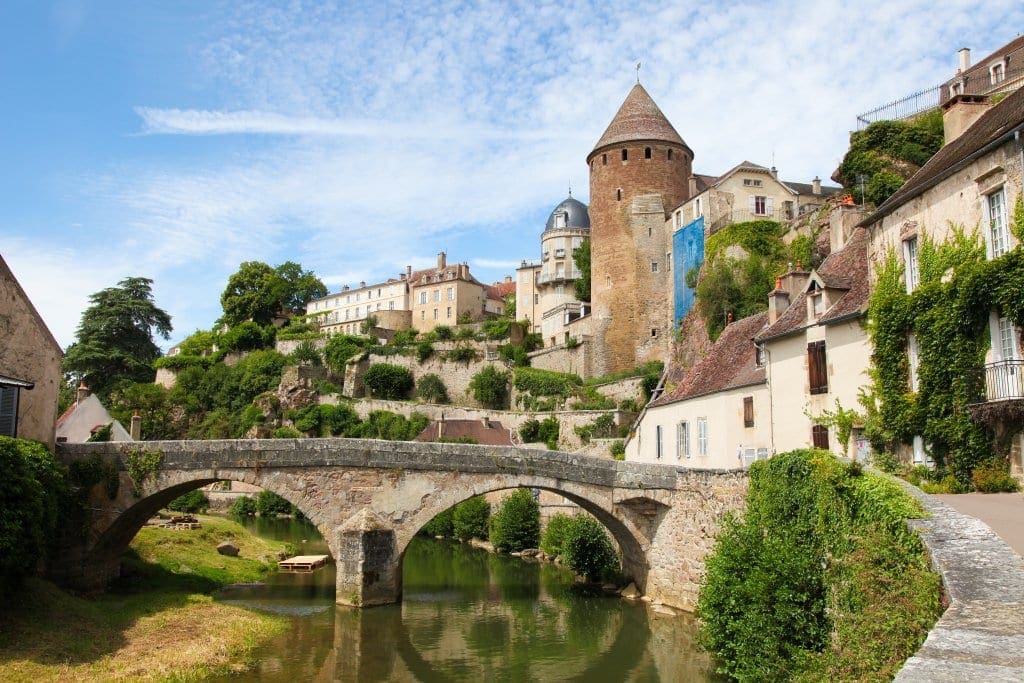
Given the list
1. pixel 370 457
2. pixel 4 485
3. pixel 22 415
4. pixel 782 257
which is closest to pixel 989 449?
pixel 370 457

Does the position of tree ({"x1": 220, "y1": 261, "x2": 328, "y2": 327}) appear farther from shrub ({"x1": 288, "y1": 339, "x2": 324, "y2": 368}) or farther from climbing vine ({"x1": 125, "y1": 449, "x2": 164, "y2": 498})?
climbing vine ({"x1": 125, "y1": 449, "x2": 164, "y2": 498})

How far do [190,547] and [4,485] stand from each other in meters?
11.7

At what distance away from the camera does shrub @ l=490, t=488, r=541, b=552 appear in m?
29.7

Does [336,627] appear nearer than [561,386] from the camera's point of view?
Yes

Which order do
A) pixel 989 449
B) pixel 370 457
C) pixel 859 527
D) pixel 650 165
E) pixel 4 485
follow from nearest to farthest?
1. pixel 859 527
2. pixel 989 449
3. pixel 4 485
4. pixel 370 457
5. pixel 650 165

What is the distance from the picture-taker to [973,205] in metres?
13.6

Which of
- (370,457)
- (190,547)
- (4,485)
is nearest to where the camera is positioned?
(4,485)

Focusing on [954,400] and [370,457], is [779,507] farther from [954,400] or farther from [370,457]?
[370,457]

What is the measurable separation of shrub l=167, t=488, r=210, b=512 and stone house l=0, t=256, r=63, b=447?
24.2 metres

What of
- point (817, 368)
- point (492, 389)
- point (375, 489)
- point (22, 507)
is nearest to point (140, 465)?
point (22, 507)

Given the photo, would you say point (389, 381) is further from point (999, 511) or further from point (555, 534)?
point (999, 511)

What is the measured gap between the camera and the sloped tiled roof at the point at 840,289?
1694 cm

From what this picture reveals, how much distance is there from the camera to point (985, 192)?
13.3 meters

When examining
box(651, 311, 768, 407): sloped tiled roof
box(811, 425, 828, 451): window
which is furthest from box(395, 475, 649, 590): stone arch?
box(811, 425, 828, 451): window
